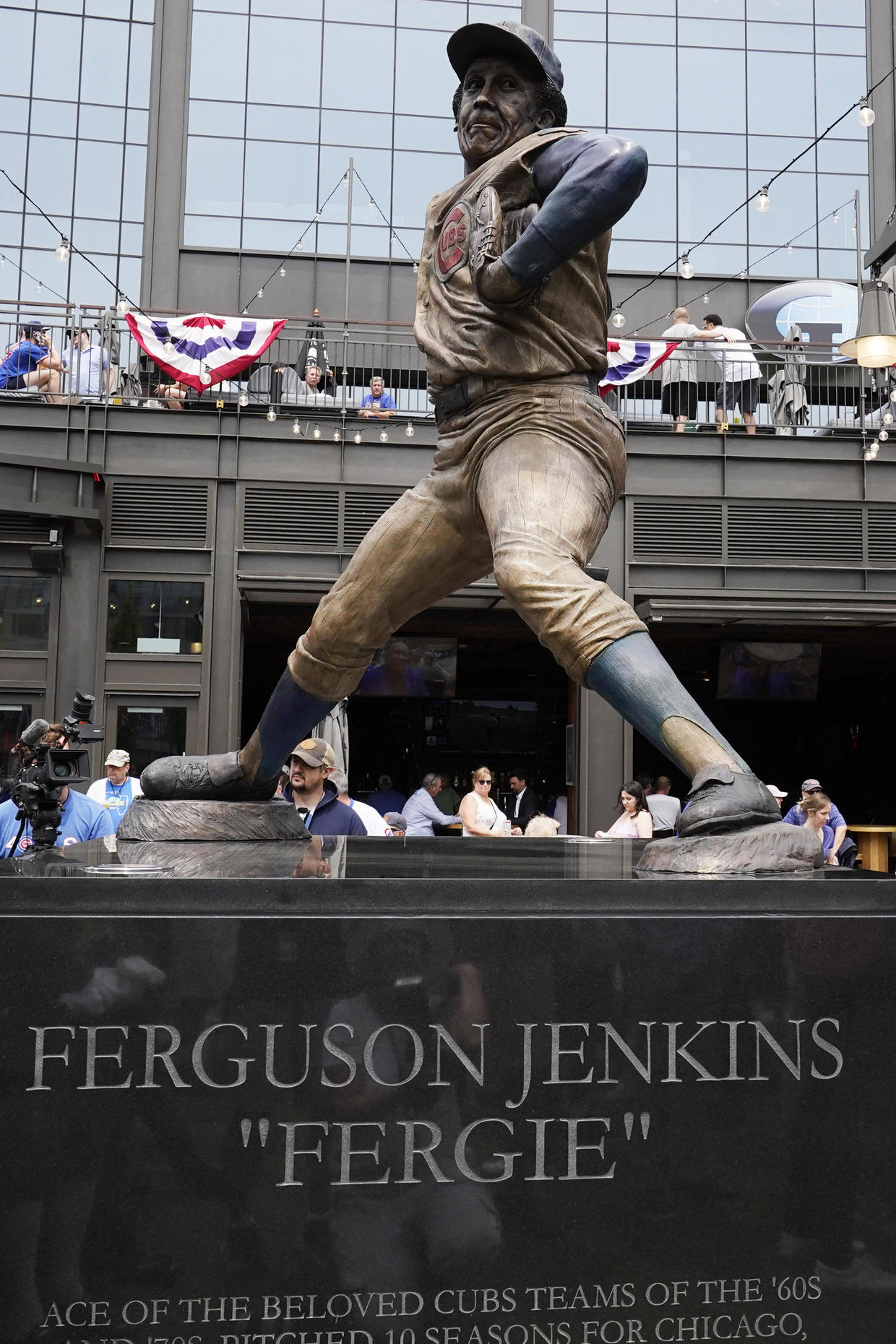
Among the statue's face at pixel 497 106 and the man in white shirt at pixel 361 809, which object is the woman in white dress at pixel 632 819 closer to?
the man in white shirt at pixel 361 809

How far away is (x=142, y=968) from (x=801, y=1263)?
1.33 m

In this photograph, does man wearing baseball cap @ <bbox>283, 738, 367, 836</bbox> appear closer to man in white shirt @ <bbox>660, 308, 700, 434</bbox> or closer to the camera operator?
the camera operator

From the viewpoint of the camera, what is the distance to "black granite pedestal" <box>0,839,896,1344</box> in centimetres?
217

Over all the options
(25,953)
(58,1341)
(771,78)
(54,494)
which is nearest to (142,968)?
(25,953)

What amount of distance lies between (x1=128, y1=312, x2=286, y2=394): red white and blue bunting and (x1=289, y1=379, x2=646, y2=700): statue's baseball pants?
1227cm

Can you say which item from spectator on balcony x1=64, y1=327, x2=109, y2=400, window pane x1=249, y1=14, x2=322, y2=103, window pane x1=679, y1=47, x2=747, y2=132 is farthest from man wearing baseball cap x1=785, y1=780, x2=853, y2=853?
window pane x1=249, y1=14, x2=322, y2=103

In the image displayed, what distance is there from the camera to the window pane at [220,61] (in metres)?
19.9

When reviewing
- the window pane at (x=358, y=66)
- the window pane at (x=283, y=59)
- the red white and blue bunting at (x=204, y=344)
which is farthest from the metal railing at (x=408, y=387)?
the window pane at (x=283, y=59)

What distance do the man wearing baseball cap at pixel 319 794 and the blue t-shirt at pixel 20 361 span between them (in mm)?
11033

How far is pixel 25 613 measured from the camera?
14953 millimetres

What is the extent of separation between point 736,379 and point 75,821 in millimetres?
12435

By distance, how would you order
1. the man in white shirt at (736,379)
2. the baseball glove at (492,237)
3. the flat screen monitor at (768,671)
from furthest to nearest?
1. the flat screen monitor at (768,671)
2. the man in white shirt at (736,379)
3. the baseball glove at (492,237)

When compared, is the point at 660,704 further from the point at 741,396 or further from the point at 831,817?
the point at 741,396

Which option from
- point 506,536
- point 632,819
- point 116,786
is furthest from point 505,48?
point 632,819
